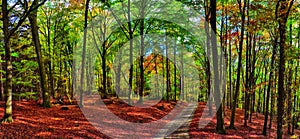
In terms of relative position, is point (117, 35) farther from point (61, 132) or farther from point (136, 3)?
point (61, 132)

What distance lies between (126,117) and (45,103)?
6.72 m

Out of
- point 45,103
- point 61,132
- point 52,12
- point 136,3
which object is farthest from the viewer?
point 52,12

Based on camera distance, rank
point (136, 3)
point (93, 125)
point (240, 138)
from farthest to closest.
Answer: point (136, 3), point (240, 138), point (93, 125)

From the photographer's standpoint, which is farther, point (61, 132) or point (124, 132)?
point (124, 132)

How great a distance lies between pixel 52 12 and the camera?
26312 millimetres

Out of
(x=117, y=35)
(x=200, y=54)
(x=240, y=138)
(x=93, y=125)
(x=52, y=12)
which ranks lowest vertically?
(x=240, y=138)

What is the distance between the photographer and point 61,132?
37.0 feet

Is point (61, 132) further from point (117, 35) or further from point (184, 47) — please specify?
point (184, 47)

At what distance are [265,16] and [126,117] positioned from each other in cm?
1270

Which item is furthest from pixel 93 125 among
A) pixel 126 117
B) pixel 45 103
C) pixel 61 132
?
pixel 45 103

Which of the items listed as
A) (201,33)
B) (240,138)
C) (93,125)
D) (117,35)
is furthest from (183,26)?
(93,125)

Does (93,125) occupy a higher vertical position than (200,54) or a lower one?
lower

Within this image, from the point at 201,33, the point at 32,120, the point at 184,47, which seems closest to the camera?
the point at 32,120

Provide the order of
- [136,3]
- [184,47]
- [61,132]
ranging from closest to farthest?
[61,132], [136,3], [184,47]
